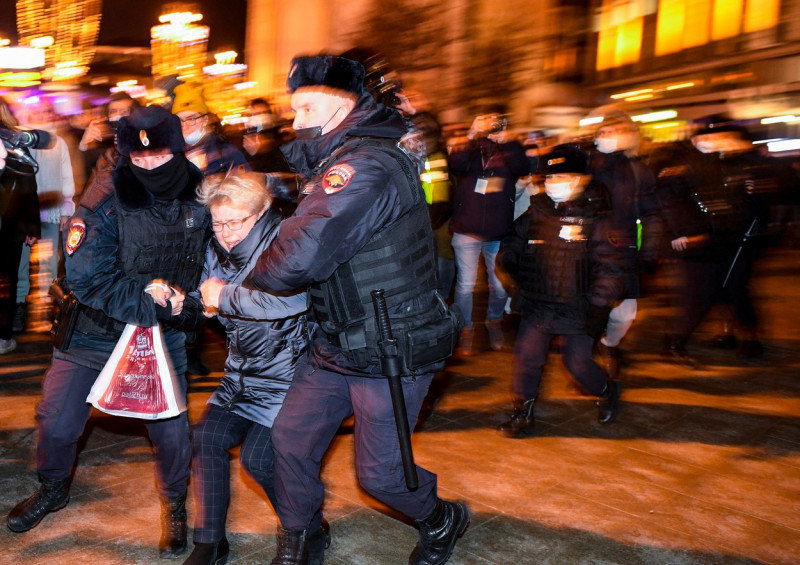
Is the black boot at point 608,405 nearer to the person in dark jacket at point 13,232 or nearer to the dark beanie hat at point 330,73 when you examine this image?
the dark beanie hat at point 330,73

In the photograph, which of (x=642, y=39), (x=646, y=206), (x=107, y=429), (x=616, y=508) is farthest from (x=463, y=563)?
(x=642, y=39)

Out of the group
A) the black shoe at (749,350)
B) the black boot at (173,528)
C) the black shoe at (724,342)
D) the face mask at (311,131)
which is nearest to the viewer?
the face mask at (311,131)

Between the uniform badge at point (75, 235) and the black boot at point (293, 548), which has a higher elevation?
the uniform badge at point (75, 235)

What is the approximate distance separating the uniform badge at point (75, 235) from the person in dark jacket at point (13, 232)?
3.68m

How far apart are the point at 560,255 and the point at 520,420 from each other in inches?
42.8

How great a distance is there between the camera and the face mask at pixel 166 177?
318 centimetres

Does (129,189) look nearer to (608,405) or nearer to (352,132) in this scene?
(352,132)

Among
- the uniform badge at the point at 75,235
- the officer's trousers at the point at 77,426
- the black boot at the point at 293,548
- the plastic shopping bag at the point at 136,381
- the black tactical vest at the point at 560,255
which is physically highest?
the uniform badge at the point at 75,235

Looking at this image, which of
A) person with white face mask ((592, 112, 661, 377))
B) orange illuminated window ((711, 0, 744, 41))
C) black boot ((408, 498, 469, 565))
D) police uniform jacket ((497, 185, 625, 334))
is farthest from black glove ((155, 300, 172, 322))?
orange illuminated window ((711, 0, 744, 41))

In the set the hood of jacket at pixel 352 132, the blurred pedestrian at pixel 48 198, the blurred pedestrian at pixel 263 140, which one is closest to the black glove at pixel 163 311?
the hood of jacket at pixel 352 132

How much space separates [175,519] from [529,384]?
2.40 meters

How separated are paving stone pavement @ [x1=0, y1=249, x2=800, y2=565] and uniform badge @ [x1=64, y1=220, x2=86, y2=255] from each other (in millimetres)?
1331

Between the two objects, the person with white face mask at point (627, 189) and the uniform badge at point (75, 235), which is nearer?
the uniform badge at point (75, 235)

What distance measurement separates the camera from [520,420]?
505cm
